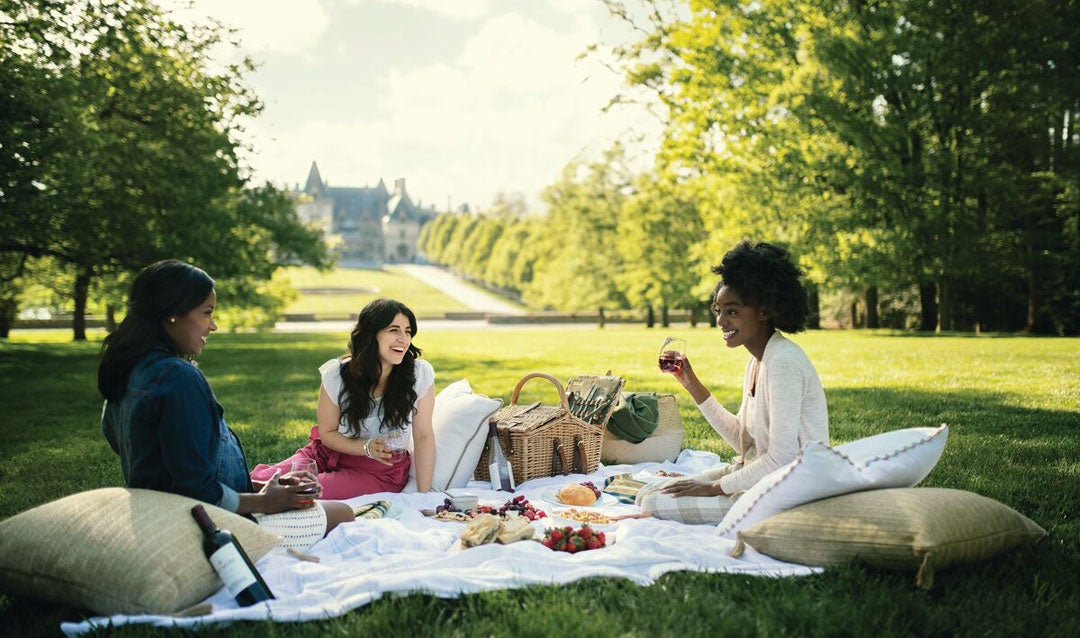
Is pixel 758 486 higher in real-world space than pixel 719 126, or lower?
lower

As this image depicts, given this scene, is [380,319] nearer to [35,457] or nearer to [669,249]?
[35,457]

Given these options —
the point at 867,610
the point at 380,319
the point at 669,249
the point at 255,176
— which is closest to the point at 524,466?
the point at 380,319

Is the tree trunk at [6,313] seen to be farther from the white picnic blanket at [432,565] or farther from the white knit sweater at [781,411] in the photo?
the white knit sweater at [781,411]

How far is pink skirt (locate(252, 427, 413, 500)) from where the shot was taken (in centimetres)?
480

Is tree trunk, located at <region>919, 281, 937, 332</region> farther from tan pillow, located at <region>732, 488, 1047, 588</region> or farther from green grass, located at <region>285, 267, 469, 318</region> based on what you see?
green grass, located at <region>285, 267, 469, 318</region>

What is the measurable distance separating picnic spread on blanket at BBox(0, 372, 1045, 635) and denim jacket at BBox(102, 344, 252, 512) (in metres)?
0.13

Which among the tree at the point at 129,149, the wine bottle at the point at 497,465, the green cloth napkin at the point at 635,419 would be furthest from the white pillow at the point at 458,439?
the tree at the point at 129,149

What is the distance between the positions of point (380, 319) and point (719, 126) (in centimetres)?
1797

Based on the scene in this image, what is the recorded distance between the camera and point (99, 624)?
277cm

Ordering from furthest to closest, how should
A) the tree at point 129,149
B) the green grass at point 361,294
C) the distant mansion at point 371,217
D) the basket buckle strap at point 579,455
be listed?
the distant mansion at point 371,217, the green grass at point 361,294, the tree at point 129,149, the basket buckle strap at point 579,455

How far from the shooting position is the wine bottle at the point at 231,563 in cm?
292

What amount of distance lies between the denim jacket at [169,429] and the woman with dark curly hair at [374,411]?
131cm

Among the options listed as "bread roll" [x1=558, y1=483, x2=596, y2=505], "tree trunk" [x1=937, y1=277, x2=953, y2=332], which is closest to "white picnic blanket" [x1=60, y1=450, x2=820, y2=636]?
"bread roll" [x1=558, y1=483, x2=596, y2=505]

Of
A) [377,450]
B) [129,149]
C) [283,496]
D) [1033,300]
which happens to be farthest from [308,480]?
[1033,300]
